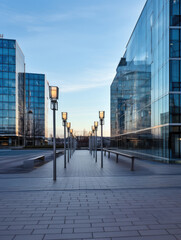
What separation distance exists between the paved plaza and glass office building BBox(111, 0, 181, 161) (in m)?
10.0

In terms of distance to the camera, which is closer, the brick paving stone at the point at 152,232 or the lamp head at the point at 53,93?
the brick paving stone at the point at 152,232

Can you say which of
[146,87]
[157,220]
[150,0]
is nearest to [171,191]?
[157,220]

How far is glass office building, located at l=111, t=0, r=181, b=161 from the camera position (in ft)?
54.2

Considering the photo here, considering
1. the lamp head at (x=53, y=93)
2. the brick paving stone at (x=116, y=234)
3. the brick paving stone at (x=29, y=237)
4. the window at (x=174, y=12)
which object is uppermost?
the window at (x=174, y=12)

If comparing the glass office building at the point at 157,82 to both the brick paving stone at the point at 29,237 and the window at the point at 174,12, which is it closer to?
the window at the point at 174,12

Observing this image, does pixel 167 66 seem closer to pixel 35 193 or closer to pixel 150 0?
pixel 150 0

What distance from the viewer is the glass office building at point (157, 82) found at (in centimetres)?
1652

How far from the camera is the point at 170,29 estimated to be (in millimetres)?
16922

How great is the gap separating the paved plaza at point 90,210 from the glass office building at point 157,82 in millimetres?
10023

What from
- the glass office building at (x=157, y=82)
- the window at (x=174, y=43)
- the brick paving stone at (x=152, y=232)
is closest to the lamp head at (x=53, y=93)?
the brick paving stone at (x=152, y=232)

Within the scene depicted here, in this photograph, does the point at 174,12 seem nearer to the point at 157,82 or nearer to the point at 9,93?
the point at 157,82

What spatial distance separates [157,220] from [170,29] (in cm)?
1748

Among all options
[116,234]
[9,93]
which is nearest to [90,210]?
[116,234]

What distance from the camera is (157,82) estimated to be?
18.9 meters
